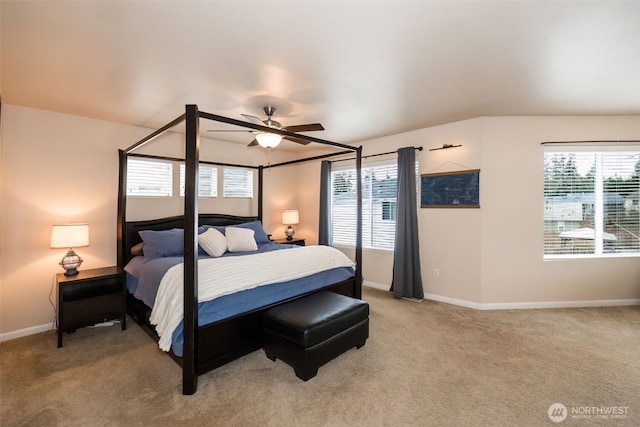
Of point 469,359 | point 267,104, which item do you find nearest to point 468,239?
point 469,359

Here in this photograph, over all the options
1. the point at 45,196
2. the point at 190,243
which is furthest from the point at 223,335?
the point at 45,196

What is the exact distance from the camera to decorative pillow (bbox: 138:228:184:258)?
3351mm

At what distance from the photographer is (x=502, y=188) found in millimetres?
3785

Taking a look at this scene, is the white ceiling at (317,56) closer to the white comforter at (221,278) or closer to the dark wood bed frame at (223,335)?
the white comforter at (221,278)

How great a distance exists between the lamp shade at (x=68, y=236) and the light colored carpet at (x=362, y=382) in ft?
3.27

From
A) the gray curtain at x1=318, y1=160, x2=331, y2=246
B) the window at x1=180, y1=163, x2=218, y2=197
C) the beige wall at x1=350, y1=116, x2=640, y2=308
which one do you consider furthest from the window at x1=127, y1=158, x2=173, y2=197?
the beige wall at x1=350, y1=116, x2=640, y2=308

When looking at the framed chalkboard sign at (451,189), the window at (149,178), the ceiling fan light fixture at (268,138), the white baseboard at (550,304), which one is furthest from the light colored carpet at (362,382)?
the ceiling fan light fixture at (268,138)

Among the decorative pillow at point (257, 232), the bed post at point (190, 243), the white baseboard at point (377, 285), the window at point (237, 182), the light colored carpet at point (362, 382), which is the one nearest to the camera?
the light colored carpet at point (362, 382)

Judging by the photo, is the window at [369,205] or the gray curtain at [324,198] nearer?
the window at [369,205]

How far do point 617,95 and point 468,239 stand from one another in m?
2.19

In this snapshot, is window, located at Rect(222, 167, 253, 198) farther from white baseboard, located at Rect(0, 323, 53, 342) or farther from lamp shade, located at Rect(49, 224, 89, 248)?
white baseboard, located at Rect(0, 323, 53, 342)

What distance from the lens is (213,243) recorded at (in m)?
3.58

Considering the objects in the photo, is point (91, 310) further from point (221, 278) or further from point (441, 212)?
point (441, 212)

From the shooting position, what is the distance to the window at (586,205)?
384cm
